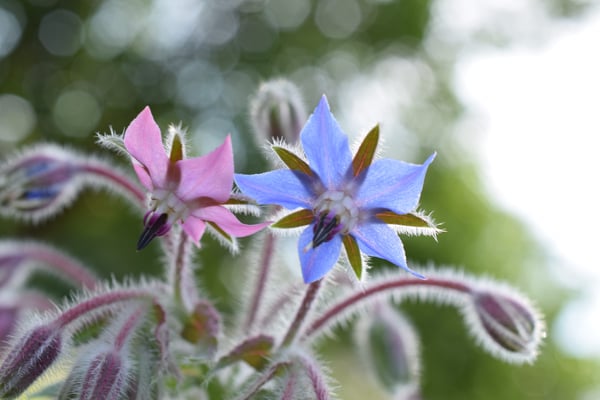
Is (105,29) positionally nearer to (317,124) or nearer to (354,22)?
(354,22)

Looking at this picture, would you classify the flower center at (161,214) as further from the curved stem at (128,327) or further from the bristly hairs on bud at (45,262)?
the bristly hairs on bud at (45,262)

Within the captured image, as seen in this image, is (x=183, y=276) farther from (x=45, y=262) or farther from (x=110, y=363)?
(x=45, y=262)

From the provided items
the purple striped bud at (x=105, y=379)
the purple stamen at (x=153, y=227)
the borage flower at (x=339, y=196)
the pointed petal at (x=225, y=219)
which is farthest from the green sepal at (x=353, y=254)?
the purple striped bud at (x=105, y=379)

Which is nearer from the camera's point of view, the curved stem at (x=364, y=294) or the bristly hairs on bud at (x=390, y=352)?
the curved stem at (x=364, y=294)

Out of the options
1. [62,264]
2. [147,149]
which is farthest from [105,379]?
[62,264]

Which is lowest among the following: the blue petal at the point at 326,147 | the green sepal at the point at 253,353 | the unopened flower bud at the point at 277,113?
the green sepal at the point at 253,353

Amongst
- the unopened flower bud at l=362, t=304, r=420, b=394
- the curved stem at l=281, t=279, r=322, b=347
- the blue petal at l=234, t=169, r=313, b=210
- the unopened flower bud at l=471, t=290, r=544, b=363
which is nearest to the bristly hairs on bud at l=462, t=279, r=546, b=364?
the unopened flower bud at l=471, t=290, r=544, b=363
